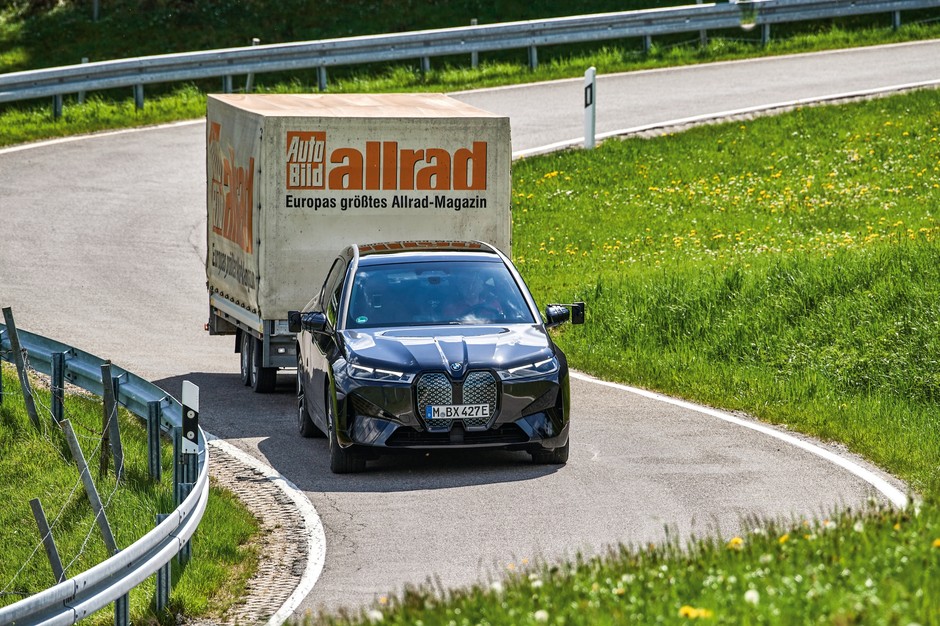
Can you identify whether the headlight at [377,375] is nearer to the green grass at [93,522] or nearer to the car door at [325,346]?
the car door at [325,346]

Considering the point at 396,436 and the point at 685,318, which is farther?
the point at 685,318

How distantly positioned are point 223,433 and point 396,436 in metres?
2.62

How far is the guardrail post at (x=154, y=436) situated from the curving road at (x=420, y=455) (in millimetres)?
1176

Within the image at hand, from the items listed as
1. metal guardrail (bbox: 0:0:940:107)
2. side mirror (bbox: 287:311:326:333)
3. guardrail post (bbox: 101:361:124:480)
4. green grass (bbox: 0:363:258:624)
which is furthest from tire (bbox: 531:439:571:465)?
metal guardrail (bbox: 0:0:940:107)

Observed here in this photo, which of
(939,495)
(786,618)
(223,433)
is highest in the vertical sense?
(786,618)

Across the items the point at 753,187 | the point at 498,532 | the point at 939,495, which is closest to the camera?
the point at 939,495

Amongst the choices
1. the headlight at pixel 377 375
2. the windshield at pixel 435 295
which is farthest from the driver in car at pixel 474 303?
the headlight at pixel 377 375

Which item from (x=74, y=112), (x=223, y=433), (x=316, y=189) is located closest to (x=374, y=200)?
(x=316, y=189)

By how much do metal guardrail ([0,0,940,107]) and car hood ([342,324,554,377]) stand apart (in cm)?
Result: 1709

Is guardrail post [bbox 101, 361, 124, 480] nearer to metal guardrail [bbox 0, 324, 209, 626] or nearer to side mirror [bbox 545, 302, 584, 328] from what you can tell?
metal guardrail [bbox 0, 324, 209, 626]

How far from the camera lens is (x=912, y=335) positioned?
49.6 ft

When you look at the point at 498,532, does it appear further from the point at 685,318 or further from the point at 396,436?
→ the point at 685,318

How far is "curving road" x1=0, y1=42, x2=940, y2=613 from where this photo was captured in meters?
10.0

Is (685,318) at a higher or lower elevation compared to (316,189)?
lower
